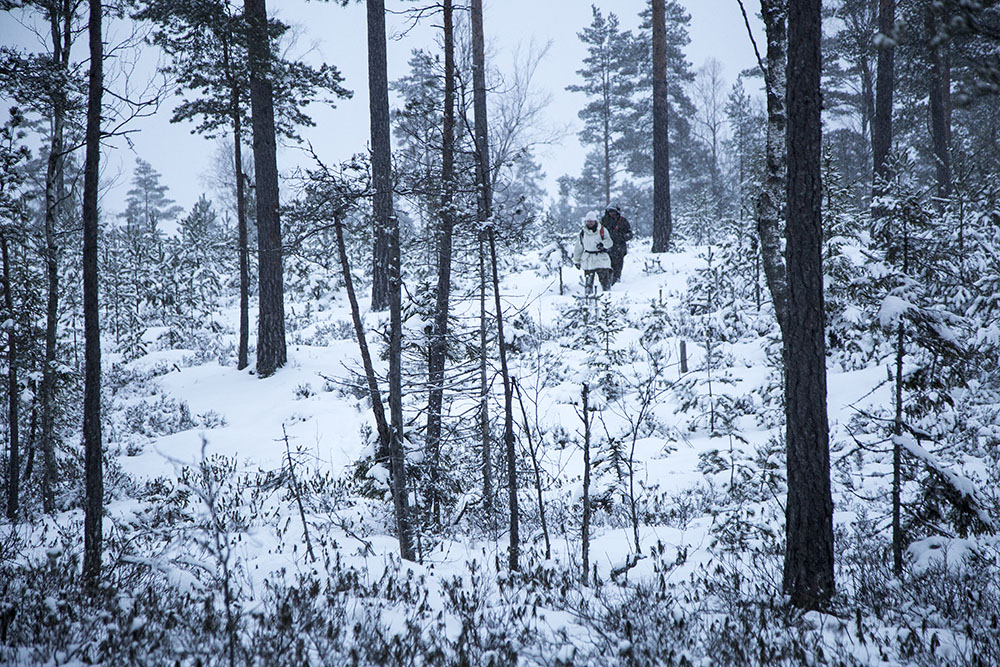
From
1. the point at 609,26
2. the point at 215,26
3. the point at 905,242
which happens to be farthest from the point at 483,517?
the point at 609,26

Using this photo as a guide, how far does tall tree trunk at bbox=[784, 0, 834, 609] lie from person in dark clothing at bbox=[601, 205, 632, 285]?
13.1m

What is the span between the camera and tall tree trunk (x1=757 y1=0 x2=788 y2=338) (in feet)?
16.2

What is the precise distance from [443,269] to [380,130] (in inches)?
101

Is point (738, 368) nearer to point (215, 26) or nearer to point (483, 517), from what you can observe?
point (483, 517)

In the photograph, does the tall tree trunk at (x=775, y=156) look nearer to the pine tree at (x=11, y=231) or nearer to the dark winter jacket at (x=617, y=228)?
the pine tree at (x=11, y=231)

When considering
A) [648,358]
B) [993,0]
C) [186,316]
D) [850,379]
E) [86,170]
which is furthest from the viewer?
[186,316]

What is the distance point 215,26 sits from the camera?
1304 centimetres

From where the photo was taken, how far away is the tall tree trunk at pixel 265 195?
43.0ft

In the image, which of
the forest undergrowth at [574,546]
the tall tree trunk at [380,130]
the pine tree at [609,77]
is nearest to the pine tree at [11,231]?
the forest undergrowth at [574,546]

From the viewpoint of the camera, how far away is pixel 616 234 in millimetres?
17344

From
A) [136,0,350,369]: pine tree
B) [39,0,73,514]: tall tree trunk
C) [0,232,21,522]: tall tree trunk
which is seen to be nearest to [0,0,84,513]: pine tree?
[39,0,73,514]: tall tree trunk

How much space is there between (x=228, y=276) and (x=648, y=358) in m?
24.4

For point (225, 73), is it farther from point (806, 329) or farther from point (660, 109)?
point (806, 329)

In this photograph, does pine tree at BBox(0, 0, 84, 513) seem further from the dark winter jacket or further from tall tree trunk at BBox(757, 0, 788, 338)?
the dark winter jacket
